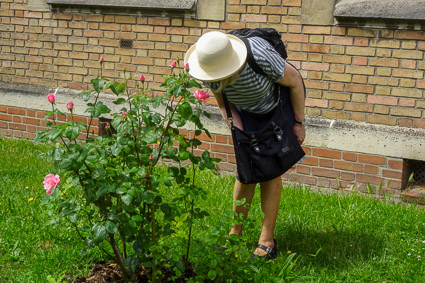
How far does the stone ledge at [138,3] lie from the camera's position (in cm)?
580

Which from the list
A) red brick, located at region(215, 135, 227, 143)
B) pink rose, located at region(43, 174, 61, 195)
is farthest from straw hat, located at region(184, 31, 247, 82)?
red brick, located at region(215, 135, 227, 143)

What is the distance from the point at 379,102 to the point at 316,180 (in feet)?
2.96

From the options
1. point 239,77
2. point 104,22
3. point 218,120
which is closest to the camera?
point 239,77

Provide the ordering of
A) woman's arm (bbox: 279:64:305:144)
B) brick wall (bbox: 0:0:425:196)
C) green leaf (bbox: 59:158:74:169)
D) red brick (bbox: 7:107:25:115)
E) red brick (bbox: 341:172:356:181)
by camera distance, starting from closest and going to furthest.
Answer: green leaf (bbox: 59:158:74:169)
woman's arm (bbox: 279:64:305:144)
brick wall (bbox: 0:0:425:196)
red brick (bbox: 341:172:356:181)
red brick (bbox: 7:107:25:115)

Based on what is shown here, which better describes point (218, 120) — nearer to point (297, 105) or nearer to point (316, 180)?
point (316, 180)

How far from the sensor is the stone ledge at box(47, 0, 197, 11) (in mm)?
5805

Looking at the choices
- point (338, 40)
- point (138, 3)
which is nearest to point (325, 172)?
point (338, 40)

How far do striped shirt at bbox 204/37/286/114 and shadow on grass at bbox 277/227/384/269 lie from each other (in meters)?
1.06

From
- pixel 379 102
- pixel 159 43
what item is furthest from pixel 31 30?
pixel 379 102

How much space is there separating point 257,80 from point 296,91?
0.35 m

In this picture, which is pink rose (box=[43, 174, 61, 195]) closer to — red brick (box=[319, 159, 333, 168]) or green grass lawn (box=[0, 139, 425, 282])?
green grass lawn (box=[0, 139, 425, 282])

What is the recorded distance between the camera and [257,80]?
3.40 meters

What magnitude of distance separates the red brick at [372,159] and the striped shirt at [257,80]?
75.6 inches

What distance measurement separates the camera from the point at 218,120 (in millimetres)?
5824
